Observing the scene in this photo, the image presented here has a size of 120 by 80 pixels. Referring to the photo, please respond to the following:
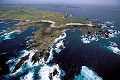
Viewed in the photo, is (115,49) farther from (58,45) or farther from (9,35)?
(9,35)

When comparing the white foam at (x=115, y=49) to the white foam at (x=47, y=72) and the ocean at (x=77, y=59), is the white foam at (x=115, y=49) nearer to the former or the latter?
the ocean at (x=77, y=59)

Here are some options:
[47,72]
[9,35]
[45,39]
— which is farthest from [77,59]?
[9,35]

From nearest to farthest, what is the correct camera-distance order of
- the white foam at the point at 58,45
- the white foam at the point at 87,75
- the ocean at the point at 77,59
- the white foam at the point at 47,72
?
the white foam at the point at 87,75 < the white foam at the point at 47,72 < the ocean at the point at 77,59 < the white foam at the point at 58,45

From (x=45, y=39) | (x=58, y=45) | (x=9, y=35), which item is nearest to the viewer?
(x=58, y=45)

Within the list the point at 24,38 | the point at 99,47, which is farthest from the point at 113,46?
the point at 24,38

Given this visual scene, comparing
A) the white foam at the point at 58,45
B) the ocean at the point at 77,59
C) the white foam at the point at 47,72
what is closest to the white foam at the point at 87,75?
the ocean at the point at 77,59

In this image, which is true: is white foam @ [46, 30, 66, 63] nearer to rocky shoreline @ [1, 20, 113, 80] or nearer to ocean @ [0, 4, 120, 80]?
ocean @ [0, 4, 120, 80]

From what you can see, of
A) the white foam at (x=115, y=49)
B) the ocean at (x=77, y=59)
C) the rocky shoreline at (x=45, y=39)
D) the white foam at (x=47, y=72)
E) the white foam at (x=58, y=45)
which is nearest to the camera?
the white foam at (x=47, y=72)

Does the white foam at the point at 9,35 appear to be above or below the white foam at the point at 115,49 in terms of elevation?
below

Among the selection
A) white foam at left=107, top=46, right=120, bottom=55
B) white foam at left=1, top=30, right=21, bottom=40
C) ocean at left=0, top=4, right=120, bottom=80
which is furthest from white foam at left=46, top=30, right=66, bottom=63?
white foam at left=1, top=30, right=21, bottom=40

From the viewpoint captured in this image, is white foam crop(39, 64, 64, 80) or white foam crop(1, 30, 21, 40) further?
white foam crop(1, 30, 21, 40)

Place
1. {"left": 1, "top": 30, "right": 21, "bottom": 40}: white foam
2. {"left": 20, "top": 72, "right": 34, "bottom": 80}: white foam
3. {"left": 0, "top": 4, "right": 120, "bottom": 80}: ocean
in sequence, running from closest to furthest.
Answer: {"left": 20, "top": 72, "right": 34, "bottom": 80}: white foam → {"left": 0, "top": 4, "right": 120, "bottom": 80}: ocean → {"left": 1, "top": 30, "right": 21, "bottom": 40}: white foam
